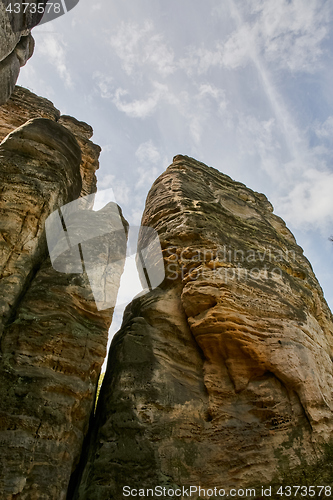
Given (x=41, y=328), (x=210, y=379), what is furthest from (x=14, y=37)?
(x=210, y=379)

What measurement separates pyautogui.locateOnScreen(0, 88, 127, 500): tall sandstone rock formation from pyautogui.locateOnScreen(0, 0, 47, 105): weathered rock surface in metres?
1.31

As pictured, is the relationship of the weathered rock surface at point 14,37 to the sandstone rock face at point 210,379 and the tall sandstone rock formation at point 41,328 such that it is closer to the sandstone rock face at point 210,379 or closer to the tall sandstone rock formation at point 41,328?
the tall sandstone rock formation at point 41,328

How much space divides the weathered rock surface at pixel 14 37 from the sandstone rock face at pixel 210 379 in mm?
5553

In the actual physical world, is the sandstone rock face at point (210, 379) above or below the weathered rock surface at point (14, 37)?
below

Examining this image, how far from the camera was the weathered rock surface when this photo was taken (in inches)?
278

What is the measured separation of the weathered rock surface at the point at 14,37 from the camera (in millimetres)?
7052

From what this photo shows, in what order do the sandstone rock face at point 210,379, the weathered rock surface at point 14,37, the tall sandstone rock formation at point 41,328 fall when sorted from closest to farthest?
the tall sandstone rock formation at point 41,328
the sandstone rock face at point 210,379
the weathered rock surface at point 14,37

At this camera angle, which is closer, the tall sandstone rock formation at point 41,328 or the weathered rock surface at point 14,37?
the tall sandstone rock formation at point 41,328

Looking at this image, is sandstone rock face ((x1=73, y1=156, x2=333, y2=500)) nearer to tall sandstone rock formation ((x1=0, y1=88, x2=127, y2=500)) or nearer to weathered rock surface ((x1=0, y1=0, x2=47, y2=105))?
tall sandstone rock formation ((x1=0, y1=88, x2=127, y2=500))

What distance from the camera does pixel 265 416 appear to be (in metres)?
6.42

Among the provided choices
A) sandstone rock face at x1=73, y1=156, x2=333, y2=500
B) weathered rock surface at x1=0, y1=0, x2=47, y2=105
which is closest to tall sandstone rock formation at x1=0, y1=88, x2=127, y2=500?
sandstone rock face at x1=73, y1=156, x2=333, y2=500

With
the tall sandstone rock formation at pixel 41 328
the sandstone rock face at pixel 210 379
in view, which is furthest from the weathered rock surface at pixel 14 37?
the sandstone rock face at pixel 210 379

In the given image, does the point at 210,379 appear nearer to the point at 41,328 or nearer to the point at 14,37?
the point at 41,328

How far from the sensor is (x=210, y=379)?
23.1ft
